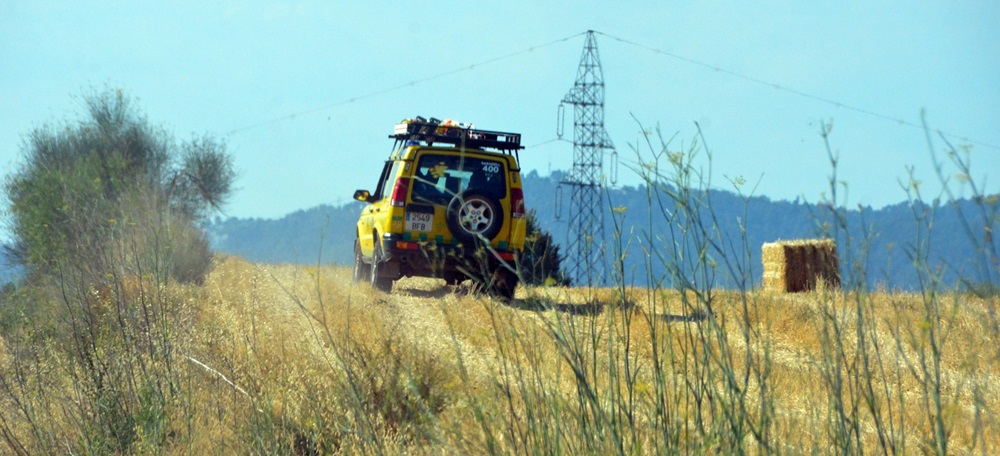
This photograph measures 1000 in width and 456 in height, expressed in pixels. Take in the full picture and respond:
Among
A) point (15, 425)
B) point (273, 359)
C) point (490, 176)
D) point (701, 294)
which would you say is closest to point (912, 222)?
point (701, 294)

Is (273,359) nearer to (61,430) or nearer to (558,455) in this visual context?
(61,430)

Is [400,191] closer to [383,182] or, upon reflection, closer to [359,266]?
[383,182]

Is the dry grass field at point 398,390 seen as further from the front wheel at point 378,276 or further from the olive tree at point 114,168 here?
the olive tree at point 114,168

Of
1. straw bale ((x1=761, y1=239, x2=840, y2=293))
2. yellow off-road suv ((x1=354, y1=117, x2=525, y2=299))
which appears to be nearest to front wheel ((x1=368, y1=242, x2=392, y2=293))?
yellow off-road suv ((x1=354, y1=117, x2=525, y2=299))

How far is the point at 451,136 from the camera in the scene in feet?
44.4

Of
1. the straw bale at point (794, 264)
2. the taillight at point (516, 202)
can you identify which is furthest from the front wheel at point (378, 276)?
the straw bale at point (794, 264)

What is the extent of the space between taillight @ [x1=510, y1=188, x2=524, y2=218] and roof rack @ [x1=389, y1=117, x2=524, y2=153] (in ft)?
2.01

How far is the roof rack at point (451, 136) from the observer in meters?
13.4

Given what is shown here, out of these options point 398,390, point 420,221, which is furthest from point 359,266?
point 398,390

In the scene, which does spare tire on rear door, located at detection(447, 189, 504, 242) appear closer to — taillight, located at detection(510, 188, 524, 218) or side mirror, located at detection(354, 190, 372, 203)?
taillight, located at detection(510, 188, 524, 218)

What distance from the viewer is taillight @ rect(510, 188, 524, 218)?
1359 cm

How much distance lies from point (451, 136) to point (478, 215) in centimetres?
113

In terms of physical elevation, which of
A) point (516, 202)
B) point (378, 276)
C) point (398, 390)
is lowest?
point (398, 390)

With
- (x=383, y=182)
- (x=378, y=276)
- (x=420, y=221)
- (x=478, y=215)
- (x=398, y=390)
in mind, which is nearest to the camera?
(x=398, y=390)
